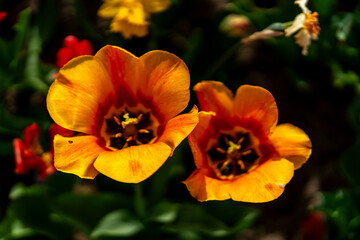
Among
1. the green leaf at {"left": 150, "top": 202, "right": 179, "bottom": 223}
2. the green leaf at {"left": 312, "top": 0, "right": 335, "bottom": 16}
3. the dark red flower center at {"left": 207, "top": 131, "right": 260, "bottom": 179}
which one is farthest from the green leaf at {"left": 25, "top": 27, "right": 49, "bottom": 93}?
the green leaf at {"left": 312, "top": 0, "right": 335, "bottom": 16}

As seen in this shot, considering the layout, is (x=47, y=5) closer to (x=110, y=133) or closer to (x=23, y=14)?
(x=23, y=14)

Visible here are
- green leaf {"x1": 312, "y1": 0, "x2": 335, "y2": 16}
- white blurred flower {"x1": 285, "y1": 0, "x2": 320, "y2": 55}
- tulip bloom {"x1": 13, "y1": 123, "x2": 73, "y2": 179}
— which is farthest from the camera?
green leaf {"x1": 312, "y1": 0, "x2": 335, "y2": 16}

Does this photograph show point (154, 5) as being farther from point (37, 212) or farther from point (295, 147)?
point (37, 212)

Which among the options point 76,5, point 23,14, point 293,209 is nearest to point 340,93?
point 293,209

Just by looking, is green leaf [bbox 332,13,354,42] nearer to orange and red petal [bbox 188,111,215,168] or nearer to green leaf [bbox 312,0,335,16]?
green leaf [bbox 312,0,335,16]

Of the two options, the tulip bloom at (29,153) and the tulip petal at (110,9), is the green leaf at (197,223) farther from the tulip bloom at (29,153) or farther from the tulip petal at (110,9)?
the tulip petal at (110,9)
